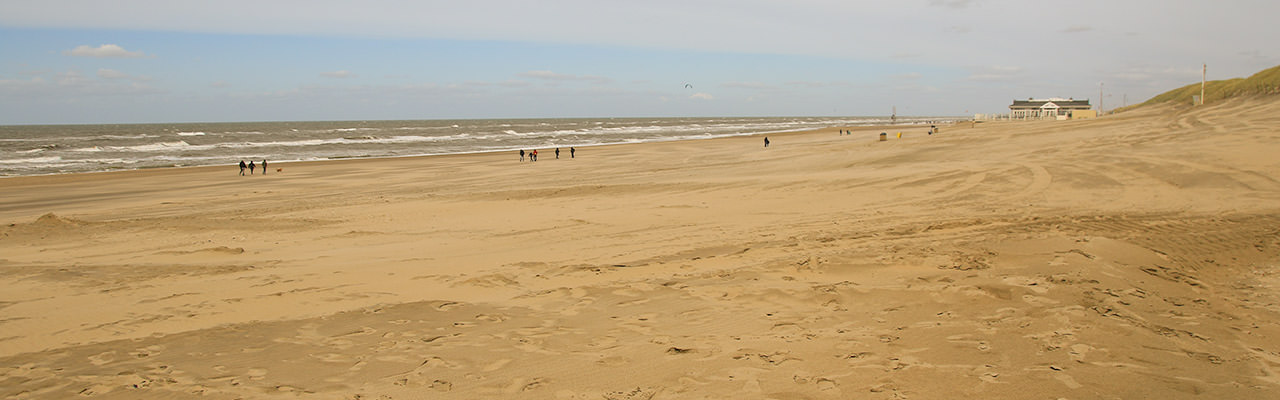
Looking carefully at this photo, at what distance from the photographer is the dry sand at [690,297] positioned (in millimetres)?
4633

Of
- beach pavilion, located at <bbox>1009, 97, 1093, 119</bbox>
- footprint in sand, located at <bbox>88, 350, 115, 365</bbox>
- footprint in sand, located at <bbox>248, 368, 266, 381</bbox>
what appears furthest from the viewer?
beach pavilion, located at <bbox>1009, 97, 1093, 119</bbox>

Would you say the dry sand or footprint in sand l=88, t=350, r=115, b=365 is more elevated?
the dry sand

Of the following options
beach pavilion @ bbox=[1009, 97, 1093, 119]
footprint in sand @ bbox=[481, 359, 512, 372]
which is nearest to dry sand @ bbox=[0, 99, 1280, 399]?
footprint in sand @ bbox=[481, 359, 512, 372]

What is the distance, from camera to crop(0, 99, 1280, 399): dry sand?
4633 mm

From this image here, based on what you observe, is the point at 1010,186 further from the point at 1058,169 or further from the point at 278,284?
the point at 278,284

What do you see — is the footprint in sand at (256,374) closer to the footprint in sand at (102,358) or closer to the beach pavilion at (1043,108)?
the footprint in sand at (102,358)

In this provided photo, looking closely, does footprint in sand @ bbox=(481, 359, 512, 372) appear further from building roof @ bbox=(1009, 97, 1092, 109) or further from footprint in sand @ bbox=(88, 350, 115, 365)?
building roof @ bbox=(1009, 97, 1092, 109)

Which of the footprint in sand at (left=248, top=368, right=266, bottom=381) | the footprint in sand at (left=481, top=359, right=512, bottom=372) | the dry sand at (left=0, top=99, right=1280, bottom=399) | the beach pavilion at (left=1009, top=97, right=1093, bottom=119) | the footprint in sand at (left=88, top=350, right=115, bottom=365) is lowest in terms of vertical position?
the footprint in sand at (left=248, top=368, right=266, bottom=381)

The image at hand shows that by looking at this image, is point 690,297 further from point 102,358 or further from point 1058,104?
point 1058,104

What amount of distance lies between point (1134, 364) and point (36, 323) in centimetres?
908

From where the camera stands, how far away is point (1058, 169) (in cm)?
1619

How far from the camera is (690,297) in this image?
22.0 feet

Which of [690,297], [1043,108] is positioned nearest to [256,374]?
[690,297]

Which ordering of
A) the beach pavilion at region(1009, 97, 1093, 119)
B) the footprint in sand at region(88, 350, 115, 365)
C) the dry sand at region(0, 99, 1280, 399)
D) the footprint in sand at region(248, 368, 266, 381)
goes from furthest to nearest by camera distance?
1. the beach pavilion at region(1009, 97, 1093, 119)
2. the footprint in sand at region(88, 350, 115, 365)
3. the footprint in sand at region(248, 368, 266, 381)
4. the dry sand at region(0, 99, 1280, 399)
